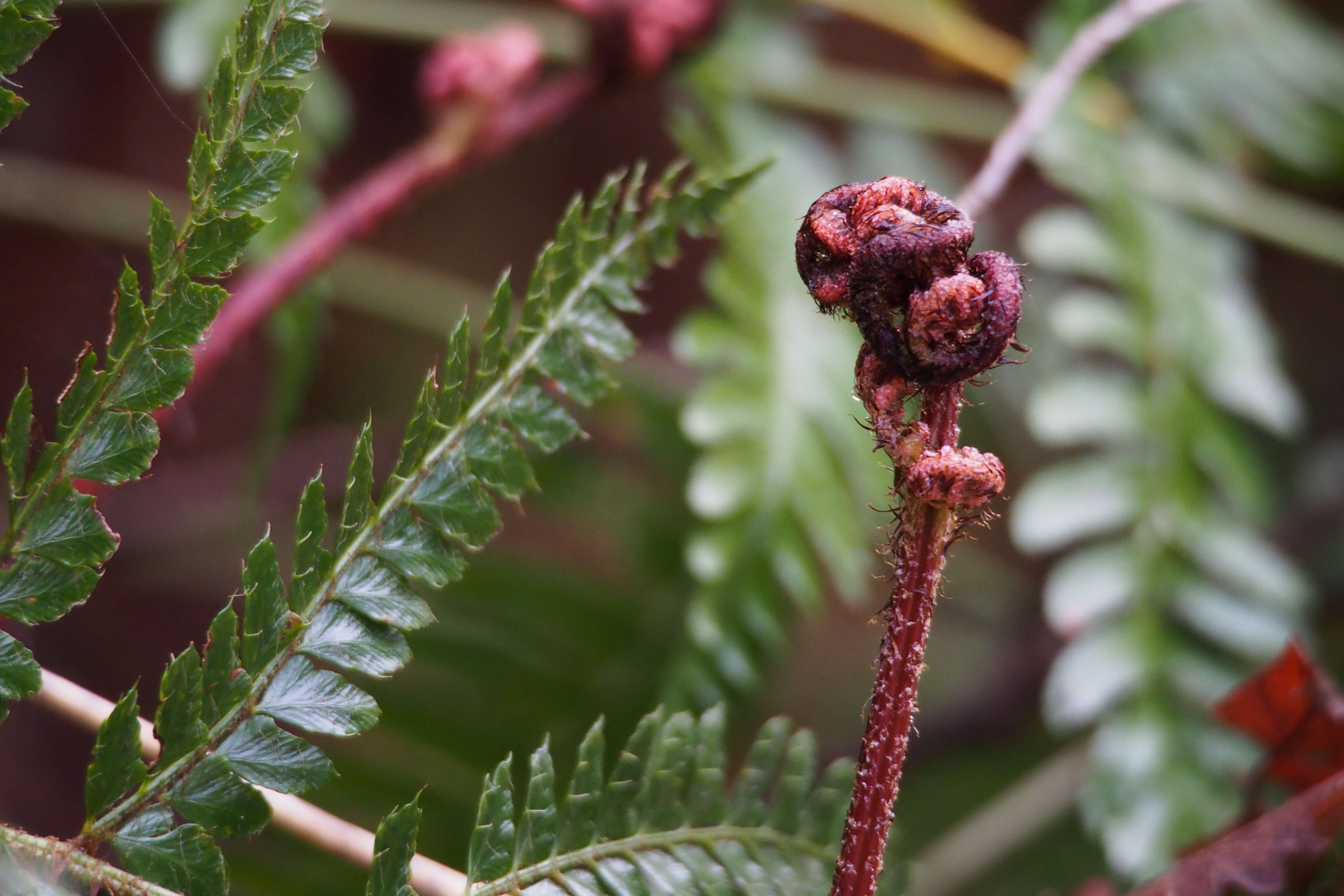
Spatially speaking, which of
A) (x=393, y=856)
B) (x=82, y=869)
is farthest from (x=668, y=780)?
(x=82, y=869)

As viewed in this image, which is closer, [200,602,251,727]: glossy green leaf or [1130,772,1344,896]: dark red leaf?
[200,602,251,727]: glossy green leaf

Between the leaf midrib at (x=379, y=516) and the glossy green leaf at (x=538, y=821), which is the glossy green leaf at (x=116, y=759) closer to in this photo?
the leaf midrib at (x=379, y=516)

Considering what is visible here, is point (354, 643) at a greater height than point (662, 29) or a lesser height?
lesser

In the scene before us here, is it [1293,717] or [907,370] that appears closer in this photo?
[907,370]

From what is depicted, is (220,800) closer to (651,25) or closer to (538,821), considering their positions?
(538,821)

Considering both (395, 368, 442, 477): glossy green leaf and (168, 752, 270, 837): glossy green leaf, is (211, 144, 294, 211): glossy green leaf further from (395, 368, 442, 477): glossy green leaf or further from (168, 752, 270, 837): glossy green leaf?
(168, 752, 270, 837): glossy green leaf

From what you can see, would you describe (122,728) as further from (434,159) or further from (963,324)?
(434,159)

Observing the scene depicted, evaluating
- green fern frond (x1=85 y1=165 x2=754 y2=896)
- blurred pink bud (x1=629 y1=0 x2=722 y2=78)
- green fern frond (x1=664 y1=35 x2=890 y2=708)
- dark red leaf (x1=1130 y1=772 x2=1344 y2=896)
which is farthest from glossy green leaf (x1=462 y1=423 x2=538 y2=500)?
blurred pink bud (x1=629 y1=0 x2=722 y2=78)
